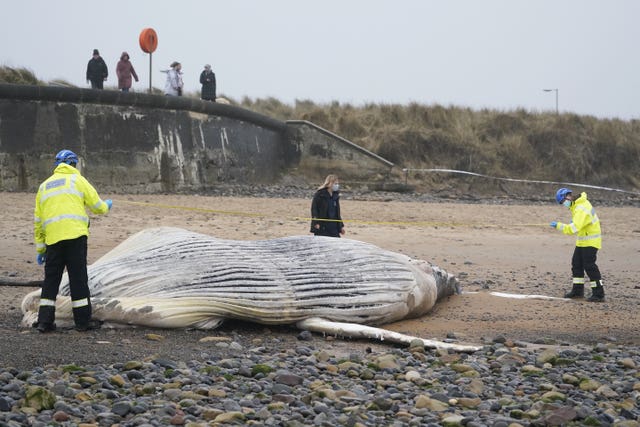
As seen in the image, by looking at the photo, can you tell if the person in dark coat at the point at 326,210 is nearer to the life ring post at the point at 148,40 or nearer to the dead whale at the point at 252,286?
the dead whale at the point at 252,286

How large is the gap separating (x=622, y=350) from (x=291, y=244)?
324 cm

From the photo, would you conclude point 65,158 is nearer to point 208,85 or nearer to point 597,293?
point 597,293

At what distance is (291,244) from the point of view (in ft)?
31.5

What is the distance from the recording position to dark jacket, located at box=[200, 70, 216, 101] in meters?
25.6

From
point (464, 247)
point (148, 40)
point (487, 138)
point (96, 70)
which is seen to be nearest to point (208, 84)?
point (148, 40)

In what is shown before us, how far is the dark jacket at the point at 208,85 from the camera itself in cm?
2558

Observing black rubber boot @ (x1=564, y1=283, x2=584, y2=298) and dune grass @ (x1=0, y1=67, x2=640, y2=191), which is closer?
black rubber boot @ (x1=564, y1=283, x2=584, y2=298)

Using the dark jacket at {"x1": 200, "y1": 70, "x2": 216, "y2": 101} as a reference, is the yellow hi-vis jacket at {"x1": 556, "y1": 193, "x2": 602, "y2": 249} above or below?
below

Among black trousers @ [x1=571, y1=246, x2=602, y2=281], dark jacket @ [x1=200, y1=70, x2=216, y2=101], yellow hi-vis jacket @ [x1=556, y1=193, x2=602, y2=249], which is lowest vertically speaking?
black trousers @ [x1=571, y1=246, x2=602, y2=281]

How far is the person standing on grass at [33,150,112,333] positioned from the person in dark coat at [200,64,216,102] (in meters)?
17.4

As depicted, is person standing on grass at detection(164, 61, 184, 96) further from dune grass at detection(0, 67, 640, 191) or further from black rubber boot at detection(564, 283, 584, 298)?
black rubber boot at detection(564, 283, 584, 298)

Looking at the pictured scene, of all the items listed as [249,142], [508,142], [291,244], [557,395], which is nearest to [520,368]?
[557,395]

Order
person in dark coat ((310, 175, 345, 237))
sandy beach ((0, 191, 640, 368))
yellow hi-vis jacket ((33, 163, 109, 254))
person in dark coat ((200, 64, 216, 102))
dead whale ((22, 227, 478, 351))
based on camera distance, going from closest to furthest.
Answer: yellow hi-vis jacket ((33, 163, 109, 254)) < dead whale ((22, 227, 478, 351)) < sandy beach ((0, 191, 640, 368)) < person in dark coat ((310, 175, 345, 237)) < person in dark coat ((200, 64, 216, 102))

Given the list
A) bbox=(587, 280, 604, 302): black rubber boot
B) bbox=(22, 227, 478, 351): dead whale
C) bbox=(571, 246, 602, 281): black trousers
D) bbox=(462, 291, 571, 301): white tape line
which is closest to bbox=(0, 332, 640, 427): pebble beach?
bbox=(22, 227, 478, 351): dead whale
